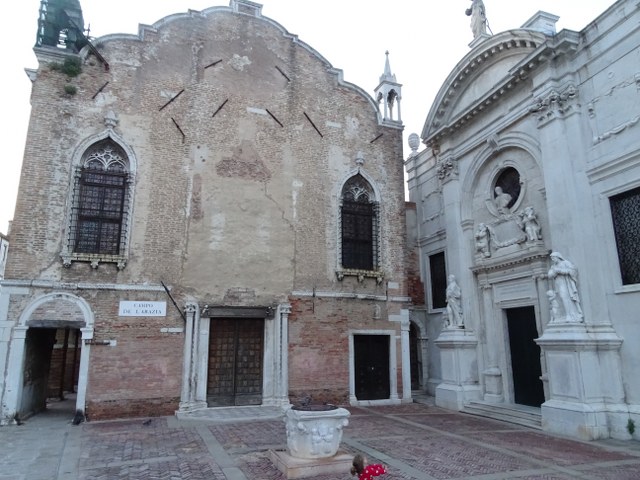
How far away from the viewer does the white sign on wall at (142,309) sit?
12672 mm

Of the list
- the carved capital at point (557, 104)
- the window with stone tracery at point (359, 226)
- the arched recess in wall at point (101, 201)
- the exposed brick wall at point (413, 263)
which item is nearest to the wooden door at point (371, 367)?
the window with stone tracery at point (359, 226)

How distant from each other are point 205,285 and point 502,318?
866cm

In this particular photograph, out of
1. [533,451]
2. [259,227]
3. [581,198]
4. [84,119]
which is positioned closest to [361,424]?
[533,451]

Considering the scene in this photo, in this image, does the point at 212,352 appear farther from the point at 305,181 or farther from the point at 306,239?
the point at 305,181

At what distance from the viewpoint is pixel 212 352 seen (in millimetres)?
13430

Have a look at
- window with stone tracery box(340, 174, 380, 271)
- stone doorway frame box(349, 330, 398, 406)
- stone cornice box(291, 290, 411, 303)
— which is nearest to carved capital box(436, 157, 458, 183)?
window with stone tracery box(340, 174, 380, 271)

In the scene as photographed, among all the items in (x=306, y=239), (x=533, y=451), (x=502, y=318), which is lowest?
(x=533, y=451)

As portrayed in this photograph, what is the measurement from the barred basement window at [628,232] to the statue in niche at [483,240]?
3.88 meters

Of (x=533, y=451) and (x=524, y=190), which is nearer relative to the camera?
(x=533, y=451)

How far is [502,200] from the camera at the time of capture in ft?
45.5

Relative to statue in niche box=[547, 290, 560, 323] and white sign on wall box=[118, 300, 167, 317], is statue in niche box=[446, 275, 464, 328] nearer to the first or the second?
statue in niche box=[547, 290, 560, 323]

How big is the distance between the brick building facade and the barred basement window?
685cm

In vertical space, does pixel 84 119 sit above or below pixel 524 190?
above

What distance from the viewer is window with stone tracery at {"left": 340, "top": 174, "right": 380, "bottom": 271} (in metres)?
15.8
